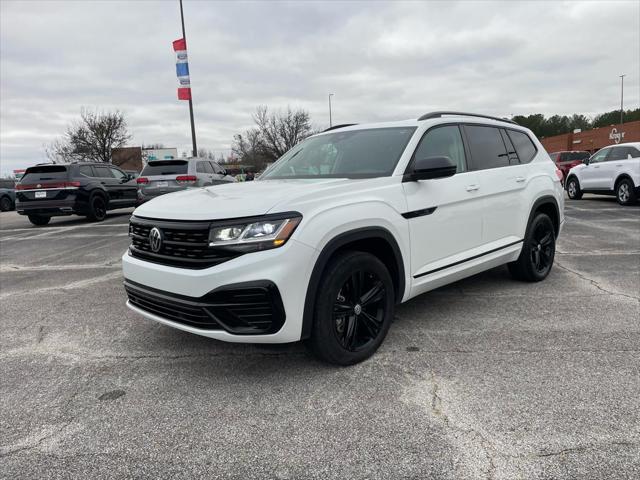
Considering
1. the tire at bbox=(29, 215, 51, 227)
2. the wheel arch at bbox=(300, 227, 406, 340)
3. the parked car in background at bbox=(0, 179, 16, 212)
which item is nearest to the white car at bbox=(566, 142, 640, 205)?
the wheel arch at bbox=(300, 227, 406, 340)

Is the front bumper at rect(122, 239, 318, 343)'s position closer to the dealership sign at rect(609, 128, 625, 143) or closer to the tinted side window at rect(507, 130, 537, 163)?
the tinted side window at rect(507, 130, 537, 163)

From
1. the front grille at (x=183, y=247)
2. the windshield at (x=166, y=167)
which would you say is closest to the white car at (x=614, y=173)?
the windshield at (x=166, y=167)

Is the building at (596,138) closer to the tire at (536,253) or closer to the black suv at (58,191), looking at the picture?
the tire at (536,253)

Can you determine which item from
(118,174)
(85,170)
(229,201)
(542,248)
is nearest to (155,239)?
(229,201)

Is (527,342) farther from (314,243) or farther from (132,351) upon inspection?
(132,351)

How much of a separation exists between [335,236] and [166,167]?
10.3 metres

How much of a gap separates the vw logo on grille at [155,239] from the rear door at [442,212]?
1.71 meters

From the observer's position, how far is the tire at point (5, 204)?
2317cm

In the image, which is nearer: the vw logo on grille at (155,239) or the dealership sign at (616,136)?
the vw logo on grille at (155,239)

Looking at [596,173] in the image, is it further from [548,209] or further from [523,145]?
[523,145]

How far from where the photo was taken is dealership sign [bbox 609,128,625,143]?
122ft

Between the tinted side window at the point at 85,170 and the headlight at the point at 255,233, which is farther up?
the tinted side window at the point at 85,170

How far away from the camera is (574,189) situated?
51.2 ft

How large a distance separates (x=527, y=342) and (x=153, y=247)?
2.78 m
